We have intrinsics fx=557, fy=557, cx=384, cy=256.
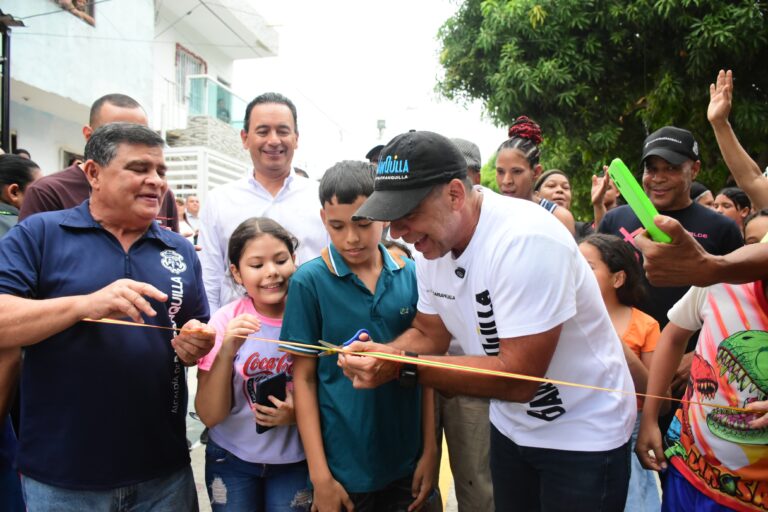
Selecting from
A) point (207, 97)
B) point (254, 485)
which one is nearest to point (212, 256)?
point (254, 485)

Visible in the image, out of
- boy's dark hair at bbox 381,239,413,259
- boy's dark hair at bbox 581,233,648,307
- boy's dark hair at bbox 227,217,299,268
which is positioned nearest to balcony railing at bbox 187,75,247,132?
boy's dark hair at bbox 381,239,413,259

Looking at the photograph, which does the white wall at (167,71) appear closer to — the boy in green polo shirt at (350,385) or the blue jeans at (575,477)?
the boy in green polo shirt at (350,385)

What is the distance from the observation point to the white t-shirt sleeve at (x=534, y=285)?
1.88 m

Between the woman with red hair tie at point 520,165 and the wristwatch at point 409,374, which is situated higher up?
the woman with red hair tie at point 520,165

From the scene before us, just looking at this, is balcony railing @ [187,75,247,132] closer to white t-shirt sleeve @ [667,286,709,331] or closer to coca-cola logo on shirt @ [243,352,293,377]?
coca-cola logo on shirt @ [243,352,293,377]

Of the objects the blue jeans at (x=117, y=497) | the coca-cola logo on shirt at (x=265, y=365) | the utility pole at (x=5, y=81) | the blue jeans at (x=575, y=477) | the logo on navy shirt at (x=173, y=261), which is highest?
the utility pole at (x=5, y=81)

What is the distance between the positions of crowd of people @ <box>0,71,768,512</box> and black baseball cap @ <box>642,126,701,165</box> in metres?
0.59

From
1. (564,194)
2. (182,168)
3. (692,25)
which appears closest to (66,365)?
(564,194)

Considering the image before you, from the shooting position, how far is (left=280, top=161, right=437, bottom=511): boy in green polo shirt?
243cm

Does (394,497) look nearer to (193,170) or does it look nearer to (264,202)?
(264,202)

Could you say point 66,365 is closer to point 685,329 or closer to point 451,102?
point 685,329

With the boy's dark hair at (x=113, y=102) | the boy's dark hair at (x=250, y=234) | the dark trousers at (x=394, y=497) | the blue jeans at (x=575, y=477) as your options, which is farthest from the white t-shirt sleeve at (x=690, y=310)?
the boy's dark hair at (x=113, y=102)

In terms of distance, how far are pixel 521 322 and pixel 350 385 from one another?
37.0 inches

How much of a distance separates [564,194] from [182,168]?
43.6 ft
